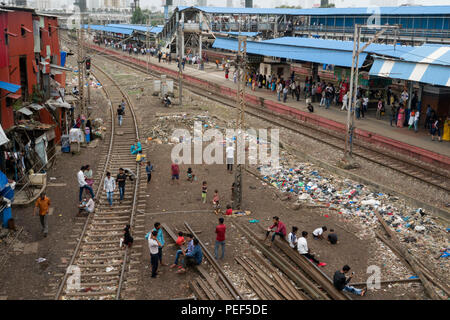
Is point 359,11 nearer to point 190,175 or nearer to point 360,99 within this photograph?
point 360,99

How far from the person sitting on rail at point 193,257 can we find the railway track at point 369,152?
10301 millimetres

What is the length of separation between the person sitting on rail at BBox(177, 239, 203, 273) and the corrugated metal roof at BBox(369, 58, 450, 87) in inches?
577

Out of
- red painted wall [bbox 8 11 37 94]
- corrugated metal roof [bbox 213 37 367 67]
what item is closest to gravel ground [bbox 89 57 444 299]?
red painted wall [bbox 8 11 37 94]

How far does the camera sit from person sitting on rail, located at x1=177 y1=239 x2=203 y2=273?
11.6 meters

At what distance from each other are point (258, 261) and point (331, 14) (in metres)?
44.1

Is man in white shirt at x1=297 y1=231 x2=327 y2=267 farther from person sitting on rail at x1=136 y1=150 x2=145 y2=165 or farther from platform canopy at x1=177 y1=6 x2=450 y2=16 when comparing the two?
platform canopy at x1=177 y1=6 x2=450 y2=16

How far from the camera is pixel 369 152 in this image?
21969 mm

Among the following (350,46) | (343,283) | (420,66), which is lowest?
(343,283)

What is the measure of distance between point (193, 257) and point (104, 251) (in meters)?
2.88

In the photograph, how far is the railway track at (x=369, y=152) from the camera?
18328 mm

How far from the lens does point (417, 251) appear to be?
12.9 m

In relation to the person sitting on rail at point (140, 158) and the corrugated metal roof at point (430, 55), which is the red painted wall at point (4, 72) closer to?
the person sitting on rail at point (140, 158)

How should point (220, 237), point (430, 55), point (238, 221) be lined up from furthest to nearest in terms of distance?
point (430, 55), point (238, 221), point (220, 237)

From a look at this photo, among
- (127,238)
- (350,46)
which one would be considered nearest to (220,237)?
(127,238)
